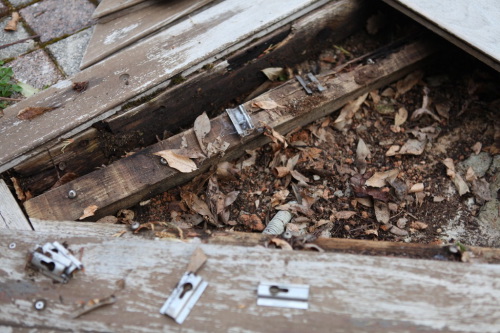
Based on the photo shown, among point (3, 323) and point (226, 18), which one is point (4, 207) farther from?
point (226, 18)

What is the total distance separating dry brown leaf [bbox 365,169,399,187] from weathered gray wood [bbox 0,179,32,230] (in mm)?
1847

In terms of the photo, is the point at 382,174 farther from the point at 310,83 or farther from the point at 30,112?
the point at 30,112

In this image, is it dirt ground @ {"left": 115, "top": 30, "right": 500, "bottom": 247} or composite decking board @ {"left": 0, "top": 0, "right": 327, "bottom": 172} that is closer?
composite decking board @ {"left": 0, "top": 0, "right": 327, "bottom": 172}

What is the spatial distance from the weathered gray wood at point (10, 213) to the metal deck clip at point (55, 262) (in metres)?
0.35

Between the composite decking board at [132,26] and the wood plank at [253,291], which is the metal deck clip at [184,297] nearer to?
the wood plank at [253,291]

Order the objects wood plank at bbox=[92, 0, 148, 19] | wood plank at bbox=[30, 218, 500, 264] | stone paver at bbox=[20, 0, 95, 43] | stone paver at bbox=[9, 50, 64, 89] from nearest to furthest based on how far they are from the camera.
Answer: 1. wood plank at bbox=[30, 218, 500, 264]
2. stone paver at bbox=[9, 50, 64, 89]
3. wood plank at bbox=[92, 0, 148, 19]
4. stone paver at bbox=[20, 0, 95, 43]

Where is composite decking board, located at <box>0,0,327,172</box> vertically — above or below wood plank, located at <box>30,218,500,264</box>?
above

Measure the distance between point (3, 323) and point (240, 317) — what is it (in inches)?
35.7

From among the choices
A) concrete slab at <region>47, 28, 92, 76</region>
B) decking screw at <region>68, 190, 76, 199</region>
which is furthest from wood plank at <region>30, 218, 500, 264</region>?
concrete slab at <region>47, 28, 92, 76</region>

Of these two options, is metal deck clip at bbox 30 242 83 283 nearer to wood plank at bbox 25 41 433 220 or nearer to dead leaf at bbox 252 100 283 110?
wood plank at bbox 25 41 433 220

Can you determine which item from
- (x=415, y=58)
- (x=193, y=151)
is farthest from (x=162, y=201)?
(x=415, y=58)

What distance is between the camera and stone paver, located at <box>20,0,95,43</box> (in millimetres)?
3125

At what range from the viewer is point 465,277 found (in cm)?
181

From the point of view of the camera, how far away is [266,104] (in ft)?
8.83
